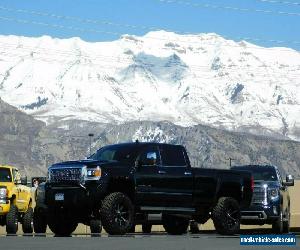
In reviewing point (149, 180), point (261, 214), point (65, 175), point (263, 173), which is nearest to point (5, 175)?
point (65, 175)

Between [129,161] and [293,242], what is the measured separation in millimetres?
5131

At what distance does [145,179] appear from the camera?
22312 mm

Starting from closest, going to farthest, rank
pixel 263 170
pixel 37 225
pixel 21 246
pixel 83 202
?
pixel 21 246, pixel 83 202, pixel 37 225, pixel 263 170

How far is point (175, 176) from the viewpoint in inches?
909

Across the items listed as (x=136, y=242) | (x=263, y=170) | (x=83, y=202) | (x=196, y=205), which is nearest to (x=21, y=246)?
(x=136, y=242)

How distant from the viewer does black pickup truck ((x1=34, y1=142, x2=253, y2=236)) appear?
21.4 meters

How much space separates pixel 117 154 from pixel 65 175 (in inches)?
54.6

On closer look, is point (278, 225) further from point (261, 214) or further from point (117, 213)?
point (117, 213)

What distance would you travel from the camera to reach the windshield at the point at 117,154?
22.3 meters

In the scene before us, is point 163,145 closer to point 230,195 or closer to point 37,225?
point 230,195

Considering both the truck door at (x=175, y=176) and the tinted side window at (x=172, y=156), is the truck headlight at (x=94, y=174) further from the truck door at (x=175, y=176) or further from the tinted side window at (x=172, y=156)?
the tinted side window at (x=172, y=156)

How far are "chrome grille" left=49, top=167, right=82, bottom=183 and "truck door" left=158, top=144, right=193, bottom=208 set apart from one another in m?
2.16

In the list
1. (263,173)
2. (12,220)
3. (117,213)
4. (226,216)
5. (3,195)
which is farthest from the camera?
(263,173)

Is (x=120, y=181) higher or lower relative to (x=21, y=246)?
higher
